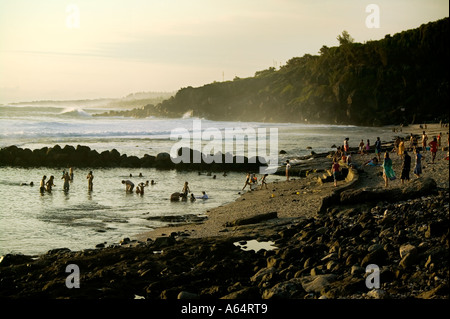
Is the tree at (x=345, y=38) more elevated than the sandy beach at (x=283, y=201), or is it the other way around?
the tree at (x=345, y=38)

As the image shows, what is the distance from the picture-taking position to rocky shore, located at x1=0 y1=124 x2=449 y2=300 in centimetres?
1180

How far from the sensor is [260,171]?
40969 mm

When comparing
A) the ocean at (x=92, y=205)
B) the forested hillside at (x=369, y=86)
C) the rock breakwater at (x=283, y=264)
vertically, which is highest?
the forested hillside at (x=369, y=86)

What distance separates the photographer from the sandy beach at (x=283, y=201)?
64.8 feet

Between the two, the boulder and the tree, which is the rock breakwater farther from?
the tree

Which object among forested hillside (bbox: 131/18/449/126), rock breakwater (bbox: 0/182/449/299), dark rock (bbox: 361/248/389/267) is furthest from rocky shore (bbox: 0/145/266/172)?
forested hillside (bbox: 131/18/449/126)

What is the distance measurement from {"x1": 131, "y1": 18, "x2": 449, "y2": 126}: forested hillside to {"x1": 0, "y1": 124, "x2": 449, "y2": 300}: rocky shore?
75.5 meters

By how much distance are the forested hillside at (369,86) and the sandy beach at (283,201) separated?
211 ft

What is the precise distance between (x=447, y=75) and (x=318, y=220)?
9577 centimetres

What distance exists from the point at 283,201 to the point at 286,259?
35.5 feet

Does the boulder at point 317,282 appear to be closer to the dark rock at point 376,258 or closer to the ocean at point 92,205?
the dark rock at point 376,258

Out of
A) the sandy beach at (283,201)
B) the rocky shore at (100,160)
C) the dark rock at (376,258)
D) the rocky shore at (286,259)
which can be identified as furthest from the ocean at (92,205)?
the dark rock at (376,258)

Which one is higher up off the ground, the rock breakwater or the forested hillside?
the forested hillside

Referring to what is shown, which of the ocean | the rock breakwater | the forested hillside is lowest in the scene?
the ocean
